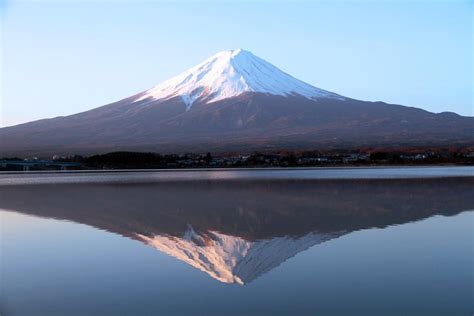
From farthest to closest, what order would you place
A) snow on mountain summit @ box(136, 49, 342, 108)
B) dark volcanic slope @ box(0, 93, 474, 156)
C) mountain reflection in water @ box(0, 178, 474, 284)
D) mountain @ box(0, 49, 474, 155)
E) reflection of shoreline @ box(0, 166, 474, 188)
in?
snow on mountain summit @ box(136, 49, 342, 108) < mountain @ box(0, 49, 474, 155) < dark volcanic slope @ box(0, 93, 474, 156) < reflection of shoreline @ box(0, 166, 474, 188) < mountain reflection in water @ box(0, 178, 474, 284)

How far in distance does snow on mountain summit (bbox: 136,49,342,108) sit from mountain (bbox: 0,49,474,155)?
136 millimetres

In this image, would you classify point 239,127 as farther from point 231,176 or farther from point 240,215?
point 240,215

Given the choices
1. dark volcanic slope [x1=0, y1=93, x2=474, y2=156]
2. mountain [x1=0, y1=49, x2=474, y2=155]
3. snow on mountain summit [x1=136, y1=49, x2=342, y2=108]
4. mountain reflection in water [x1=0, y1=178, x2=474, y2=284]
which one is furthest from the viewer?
snow on mountain summit [x1=136, y1=49, x2=342, y2=108]

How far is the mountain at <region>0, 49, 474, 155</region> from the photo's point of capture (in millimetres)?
57125

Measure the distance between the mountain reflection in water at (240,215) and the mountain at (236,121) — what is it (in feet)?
130

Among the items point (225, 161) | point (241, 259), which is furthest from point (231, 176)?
point (241, 259)

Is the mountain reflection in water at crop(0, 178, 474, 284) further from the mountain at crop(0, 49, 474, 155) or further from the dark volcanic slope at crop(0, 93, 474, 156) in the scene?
the dark volcanic slope at crop(0, 93, 474, 156)

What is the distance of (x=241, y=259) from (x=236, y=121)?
218 feet

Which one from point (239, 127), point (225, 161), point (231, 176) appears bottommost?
point (231, 176)

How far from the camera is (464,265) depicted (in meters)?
5.43

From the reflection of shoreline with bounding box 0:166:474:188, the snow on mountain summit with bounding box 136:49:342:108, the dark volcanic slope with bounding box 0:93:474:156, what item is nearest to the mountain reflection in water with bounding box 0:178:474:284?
the reflection of shoreline with bounding box 0:166:474:188

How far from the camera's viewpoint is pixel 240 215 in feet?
30.7

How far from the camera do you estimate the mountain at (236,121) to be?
57.1m

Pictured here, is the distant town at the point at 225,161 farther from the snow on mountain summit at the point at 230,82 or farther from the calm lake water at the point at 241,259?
the snow on mountain summit at the point at 230,82
